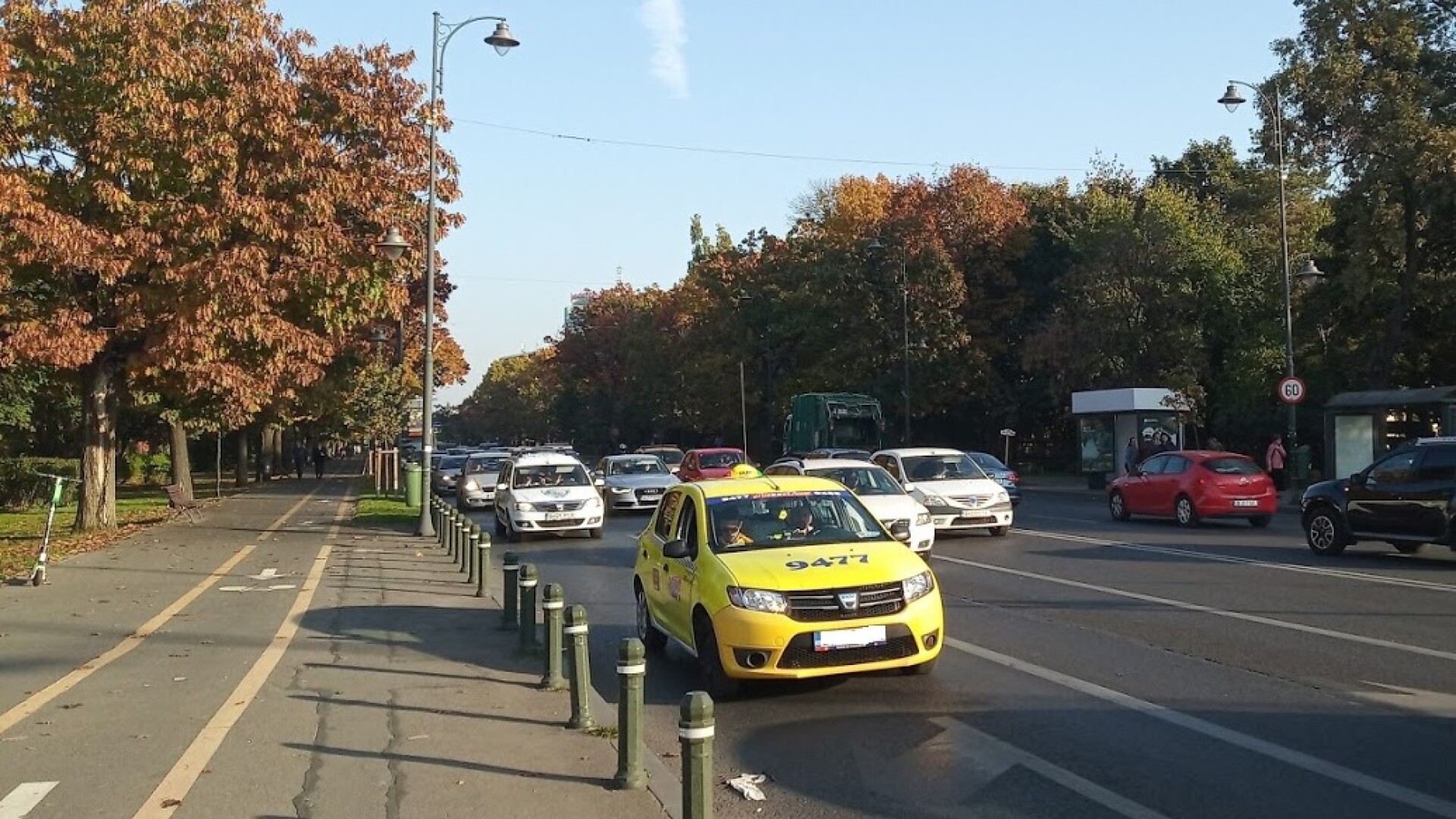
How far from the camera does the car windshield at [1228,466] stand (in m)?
23.0

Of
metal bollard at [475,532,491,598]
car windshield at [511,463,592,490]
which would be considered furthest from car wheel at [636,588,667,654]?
car windshield at [511,463,592,490]

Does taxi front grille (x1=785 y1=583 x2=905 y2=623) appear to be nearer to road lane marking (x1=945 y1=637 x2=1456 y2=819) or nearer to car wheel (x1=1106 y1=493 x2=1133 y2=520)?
road lane marking (x1=945 y1=637 x2=1456 y2=819)

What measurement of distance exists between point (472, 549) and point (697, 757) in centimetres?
1136

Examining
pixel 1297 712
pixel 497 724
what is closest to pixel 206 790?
pixel 497 724

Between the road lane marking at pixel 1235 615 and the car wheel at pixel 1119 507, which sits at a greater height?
the car wheel at pixel 1119 507

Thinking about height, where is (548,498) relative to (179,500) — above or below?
above

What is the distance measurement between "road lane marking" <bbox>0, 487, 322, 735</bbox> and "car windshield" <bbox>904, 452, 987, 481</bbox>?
36.1 feet

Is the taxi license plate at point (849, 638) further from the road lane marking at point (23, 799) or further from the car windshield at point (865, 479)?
the car windshield at point (865, 479)

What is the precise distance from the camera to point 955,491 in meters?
20.9

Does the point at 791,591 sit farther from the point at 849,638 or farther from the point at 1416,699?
the point at 1416,699

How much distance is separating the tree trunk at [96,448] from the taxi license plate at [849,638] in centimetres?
1953

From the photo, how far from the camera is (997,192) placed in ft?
182

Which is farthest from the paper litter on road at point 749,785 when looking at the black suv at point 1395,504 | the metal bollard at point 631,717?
the black suv at point 1395,504

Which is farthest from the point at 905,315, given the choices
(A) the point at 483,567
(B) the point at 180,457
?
(A) the point at 483,567
